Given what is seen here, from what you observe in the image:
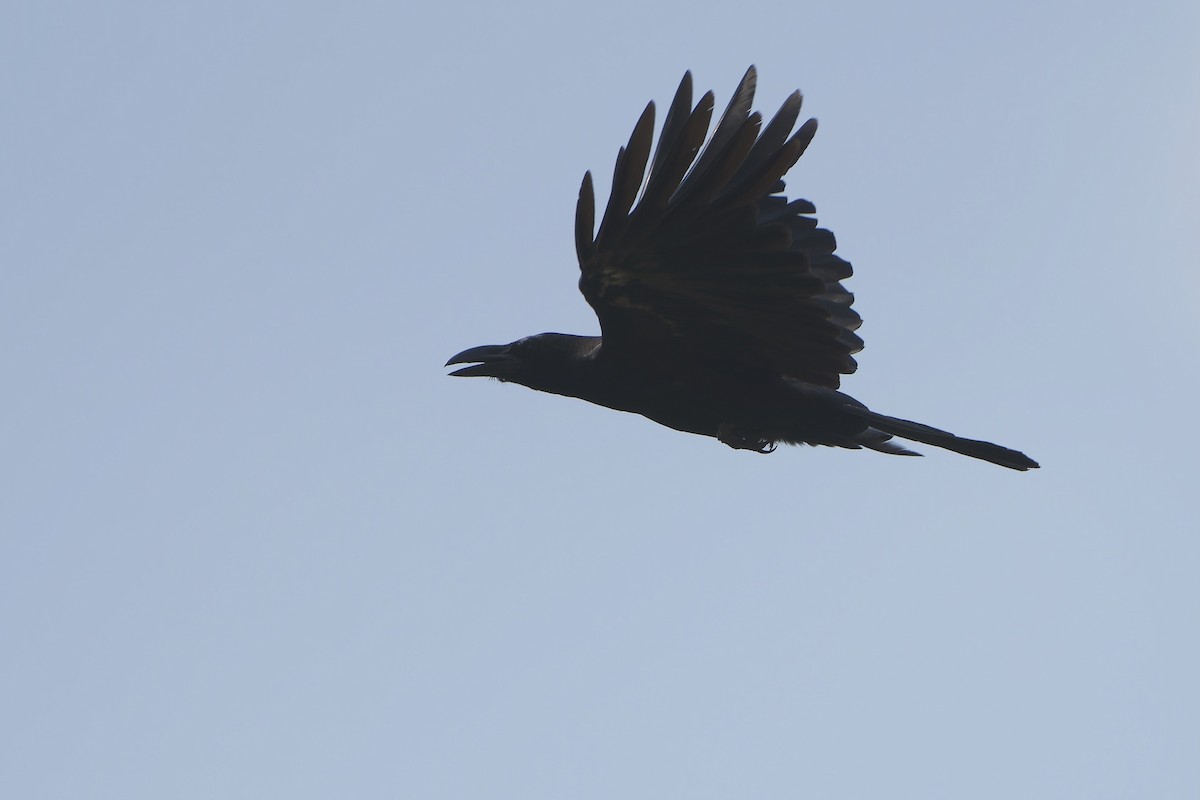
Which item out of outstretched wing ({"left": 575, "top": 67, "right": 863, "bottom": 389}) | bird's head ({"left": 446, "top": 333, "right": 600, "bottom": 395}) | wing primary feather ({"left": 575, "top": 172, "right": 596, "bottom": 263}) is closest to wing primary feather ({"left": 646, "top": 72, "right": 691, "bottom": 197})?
outstretched wing ({"left": 575, "top": 67, "right": 863, "bottom": 389})

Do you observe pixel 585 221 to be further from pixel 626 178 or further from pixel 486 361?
pixel 486 361

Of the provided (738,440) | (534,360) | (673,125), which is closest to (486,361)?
(534,360)

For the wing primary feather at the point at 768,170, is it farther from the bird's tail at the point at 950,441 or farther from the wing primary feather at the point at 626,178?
the bird's tail at the point at 950,441

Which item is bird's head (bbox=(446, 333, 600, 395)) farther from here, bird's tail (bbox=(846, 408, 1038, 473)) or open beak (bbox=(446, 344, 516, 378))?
bird's tail (bbox=(846, 408, 1038, 473))

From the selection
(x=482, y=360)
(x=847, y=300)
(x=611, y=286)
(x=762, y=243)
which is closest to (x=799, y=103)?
(x=762, y=243)

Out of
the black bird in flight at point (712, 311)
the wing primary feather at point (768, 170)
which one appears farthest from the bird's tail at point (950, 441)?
the wing primary feather at point (768, 170)

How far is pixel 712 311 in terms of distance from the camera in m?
8.63

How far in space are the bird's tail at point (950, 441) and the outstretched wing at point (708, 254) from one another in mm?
371

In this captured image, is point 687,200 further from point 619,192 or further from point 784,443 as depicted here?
point 784,443

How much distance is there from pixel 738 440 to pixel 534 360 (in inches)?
54.7

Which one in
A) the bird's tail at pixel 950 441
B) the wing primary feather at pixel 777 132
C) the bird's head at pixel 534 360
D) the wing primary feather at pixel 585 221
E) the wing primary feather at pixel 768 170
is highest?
the wing primary feather at pixel 777 132

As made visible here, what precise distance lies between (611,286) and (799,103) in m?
1.37

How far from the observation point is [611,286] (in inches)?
337

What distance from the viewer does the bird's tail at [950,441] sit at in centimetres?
895
